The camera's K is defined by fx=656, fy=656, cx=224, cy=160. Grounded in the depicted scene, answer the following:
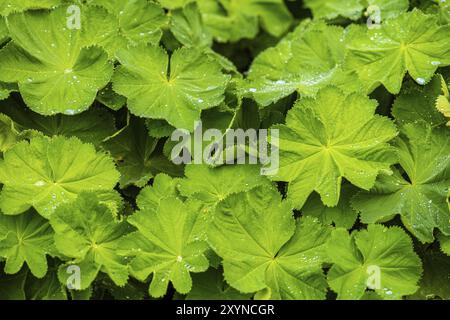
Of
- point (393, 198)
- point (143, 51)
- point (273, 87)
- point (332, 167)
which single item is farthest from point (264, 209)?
point (143, 51)

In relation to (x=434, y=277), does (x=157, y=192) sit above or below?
above

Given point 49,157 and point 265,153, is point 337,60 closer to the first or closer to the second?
point 265,153

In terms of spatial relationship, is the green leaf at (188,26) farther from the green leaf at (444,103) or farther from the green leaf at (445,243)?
the green leaf at (445,243)

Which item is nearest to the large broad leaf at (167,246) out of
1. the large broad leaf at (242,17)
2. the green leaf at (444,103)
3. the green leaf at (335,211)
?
the green leaf at (335,211)

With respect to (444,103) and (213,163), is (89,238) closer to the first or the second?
(213,163)

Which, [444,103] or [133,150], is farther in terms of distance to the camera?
[133,150]

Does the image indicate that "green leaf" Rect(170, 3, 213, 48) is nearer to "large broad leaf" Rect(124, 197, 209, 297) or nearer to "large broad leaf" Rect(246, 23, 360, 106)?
"large broad leaf" Rect(246, 23, 360, 106)

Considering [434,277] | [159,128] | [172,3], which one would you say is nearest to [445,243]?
[434,277]
